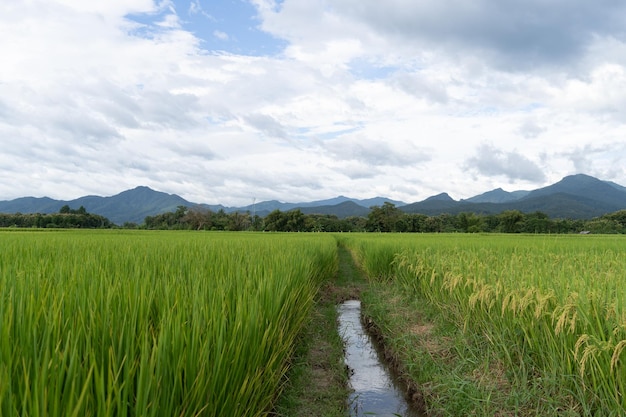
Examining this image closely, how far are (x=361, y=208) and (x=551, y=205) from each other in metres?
87.7

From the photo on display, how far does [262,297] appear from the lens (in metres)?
2.79

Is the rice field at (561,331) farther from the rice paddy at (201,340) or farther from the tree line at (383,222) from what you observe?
the tree line at (383,222)

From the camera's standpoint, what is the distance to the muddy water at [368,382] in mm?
3361

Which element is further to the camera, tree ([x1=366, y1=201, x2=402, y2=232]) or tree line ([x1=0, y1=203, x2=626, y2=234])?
tree ([x1=366, y1=201, x2=402, y2=232])

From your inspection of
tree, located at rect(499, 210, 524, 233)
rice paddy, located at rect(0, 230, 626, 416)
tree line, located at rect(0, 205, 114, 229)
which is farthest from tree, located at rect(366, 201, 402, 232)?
rice paddy, located at rect(0, 230, 626, 416)

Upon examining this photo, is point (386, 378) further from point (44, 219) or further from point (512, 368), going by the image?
point (44, 219)

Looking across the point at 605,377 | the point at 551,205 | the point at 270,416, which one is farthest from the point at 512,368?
the point at 551,205

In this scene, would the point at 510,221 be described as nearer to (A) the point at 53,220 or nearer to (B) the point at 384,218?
(B) the point at 384,218

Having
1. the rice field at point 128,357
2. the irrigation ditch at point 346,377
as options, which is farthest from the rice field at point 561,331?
the rice field at point 128,357

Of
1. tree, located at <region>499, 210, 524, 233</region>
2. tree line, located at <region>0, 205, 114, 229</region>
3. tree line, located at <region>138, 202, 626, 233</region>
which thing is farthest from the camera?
tree line, located at <region>0, 205, 114, 229</region>

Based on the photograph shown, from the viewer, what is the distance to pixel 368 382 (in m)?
3.96

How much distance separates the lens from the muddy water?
3.36 m

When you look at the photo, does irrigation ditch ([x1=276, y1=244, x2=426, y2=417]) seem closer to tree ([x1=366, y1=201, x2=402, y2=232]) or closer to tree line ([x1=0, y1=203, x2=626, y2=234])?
tree line ([x1=0, y1=203, x2=626, y2=234])

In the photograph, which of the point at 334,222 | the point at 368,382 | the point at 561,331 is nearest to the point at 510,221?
the point at 334,222
